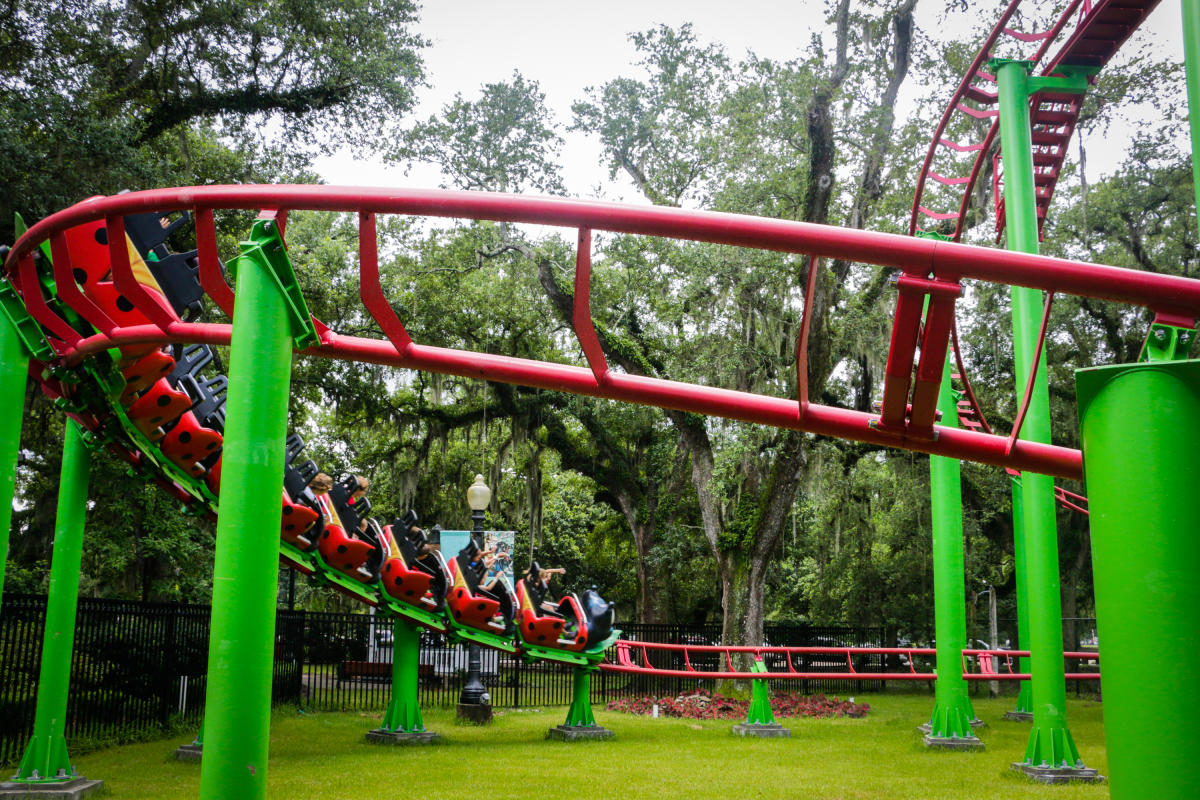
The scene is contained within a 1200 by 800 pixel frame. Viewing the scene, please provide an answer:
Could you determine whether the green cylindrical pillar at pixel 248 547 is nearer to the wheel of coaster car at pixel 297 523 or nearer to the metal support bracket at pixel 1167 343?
the metal support bracket at pixel 1167 343

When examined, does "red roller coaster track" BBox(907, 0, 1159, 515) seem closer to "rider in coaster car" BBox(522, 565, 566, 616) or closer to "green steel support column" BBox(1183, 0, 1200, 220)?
"green steel support column" BBox(1183, 0, 1200, 220)

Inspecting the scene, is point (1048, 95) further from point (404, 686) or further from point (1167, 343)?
point (404, 686)

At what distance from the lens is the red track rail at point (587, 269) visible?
2.84 meters

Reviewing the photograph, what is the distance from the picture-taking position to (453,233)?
19203 mm

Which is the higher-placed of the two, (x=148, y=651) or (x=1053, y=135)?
(x=1053, y=135)

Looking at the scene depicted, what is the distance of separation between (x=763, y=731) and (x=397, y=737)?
15.3 feet

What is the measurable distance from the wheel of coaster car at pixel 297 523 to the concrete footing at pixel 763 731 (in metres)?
6.12

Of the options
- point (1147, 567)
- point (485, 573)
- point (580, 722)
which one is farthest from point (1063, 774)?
point (1147, 567)

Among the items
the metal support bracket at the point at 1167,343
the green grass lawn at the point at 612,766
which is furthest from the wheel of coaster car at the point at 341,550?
the metal support bracket at the point at 1167,343

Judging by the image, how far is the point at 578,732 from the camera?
10719mm

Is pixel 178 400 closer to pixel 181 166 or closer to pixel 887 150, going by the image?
pixel 181 166

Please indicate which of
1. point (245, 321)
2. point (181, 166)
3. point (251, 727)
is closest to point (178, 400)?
point (245, 321)

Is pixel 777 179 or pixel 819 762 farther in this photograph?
pixel 777 179

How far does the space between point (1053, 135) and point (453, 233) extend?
12.3 metres
